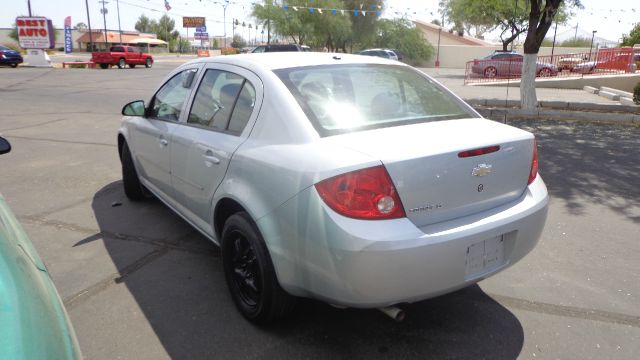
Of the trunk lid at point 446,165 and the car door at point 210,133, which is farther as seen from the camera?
the car door at point 210,133

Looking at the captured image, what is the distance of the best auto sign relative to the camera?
34219 mm

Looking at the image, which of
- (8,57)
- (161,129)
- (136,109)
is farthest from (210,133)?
(8,57)

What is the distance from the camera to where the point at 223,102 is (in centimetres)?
335

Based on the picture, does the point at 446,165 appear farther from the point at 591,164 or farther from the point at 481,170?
the point at 591,164

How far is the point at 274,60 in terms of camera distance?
3248mm

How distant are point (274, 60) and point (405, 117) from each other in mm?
954

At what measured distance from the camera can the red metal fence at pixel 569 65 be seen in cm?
2094

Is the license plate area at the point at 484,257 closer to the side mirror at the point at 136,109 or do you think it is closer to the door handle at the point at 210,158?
the door handle at the point at 210,158

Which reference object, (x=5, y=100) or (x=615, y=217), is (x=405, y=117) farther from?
(x=5, y=100)

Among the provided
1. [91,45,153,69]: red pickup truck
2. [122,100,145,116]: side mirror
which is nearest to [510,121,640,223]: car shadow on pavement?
[122,100,145,116]: side mirror

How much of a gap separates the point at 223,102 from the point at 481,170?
5.75 ft

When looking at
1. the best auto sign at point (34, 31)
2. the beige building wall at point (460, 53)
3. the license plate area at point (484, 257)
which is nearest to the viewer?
the license plate area at point (484, 257)

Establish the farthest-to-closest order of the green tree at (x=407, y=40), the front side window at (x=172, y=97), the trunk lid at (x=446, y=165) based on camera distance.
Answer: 1. the green tree at (x=407, y=40)
2. the front side window at (x=172, y=97)
3. the trunk lid at (x=446, y=165)

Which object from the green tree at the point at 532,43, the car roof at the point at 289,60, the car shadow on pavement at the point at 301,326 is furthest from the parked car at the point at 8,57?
the car roof at the point at 289,60
